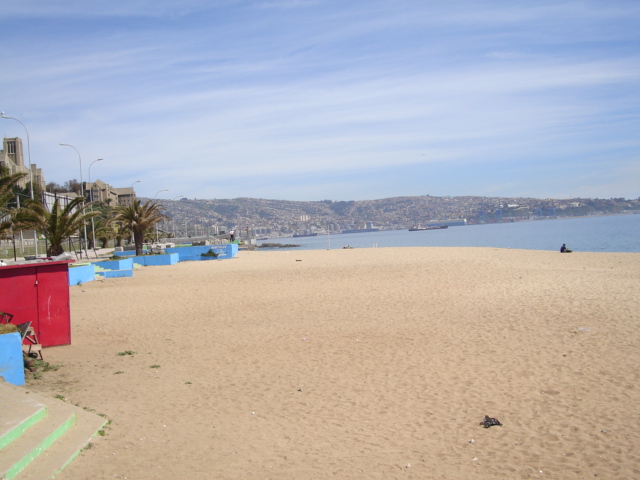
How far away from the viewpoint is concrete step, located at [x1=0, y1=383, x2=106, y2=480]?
487 cm

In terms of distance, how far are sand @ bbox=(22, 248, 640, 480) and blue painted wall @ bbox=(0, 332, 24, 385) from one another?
43 centimetres

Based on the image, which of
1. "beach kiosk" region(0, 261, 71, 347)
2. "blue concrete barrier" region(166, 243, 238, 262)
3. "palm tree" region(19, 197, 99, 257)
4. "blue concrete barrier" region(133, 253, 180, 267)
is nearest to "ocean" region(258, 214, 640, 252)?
"blue concrete barrier" region(166, 243, 238, 262)

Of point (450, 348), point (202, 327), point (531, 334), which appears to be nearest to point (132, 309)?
point (202, 327)

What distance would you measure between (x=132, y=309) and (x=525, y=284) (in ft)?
44.4

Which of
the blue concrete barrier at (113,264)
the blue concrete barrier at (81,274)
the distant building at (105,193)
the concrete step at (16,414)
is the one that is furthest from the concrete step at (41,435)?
the distant building at (105,193)

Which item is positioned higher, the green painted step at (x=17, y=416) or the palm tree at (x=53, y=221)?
the palm tree at (x=53, y=221)

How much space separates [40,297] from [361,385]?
6.59 meters

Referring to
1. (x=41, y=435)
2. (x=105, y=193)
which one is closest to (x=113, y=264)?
(x=41, y=435)

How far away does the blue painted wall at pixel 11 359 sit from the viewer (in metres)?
7.56

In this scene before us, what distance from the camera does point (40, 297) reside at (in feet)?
35.1

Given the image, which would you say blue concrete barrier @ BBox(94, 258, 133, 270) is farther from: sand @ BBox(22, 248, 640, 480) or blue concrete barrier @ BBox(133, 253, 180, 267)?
sand @ BBox(22, 248, 640, 480)

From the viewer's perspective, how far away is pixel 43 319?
10.8 meters

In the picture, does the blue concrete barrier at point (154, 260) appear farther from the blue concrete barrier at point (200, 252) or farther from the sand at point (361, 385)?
the sand at point (361, 385)

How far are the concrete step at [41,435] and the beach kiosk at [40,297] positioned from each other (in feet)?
13.1
